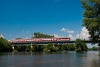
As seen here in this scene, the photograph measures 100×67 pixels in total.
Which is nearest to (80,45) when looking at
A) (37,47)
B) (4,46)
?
(37,47)

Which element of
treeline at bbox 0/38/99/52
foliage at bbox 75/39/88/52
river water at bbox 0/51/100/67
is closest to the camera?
river water at bbox 0/51/100/67

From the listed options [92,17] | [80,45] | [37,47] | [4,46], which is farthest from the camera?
[37,47]

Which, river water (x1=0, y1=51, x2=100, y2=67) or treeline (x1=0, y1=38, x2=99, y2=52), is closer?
river water (x1=0, y1=51, x2=100, y2=67)

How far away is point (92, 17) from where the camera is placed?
159 feet

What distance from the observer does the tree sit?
4619 cm

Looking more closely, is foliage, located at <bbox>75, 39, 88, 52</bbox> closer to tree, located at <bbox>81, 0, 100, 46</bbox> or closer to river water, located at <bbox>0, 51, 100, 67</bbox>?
river water, located at <bbox>0, 51, 100, 67</bbox>

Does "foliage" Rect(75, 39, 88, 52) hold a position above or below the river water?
above

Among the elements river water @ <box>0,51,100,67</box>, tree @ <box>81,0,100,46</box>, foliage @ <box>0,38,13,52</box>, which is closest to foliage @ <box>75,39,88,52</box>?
foliage @ <box>0,38,13,52</box>

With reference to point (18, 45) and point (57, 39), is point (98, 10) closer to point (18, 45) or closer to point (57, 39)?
point (57, 39)

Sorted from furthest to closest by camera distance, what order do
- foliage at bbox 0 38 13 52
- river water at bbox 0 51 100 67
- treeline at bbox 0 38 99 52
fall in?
treeline at bbox 0 38 99 52, foliage at bbox 0 38 13 52, river water at bbox 0 51 100 67

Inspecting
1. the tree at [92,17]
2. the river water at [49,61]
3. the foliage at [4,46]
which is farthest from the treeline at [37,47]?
the tree at [92,17]

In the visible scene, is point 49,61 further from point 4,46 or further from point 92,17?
point 4,46

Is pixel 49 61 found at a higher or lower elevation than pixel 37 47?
lower

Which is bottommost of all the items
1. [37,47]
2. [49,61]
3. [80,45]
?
[49,61]
